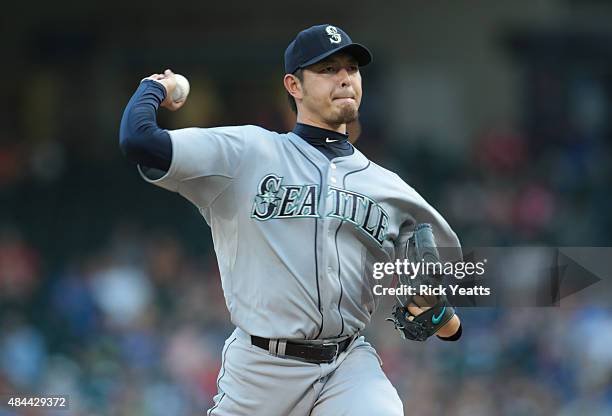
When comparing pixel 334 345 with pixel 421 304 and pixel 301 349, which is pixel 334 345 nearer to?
pixel 301 349

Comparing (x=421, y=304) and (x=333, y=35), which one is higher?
(x=333, y=35)

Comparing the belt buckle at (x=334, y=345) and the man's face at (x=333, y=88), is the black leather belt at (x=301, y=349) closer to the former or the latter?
the belt buckle at (x=334, y=345)

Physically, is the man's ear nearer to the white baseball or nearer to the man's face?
the man's face

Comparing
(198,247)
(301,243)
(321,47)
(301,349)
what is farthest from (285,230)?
(198,247)

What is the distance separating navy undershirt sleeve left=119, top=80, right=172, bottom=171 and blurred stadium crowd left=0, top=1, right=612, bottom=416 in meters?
0.98

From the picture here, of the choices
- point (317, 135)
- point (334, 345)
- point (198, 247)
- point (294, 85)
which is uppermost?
point (294, 85)

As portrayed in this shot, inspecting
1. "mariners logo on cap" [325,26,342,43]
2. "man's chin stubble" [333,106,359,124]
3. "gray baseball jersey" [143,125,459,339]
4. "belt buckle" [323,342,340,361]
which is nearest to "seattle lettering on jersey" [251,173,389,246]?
"gray baseball jersey" [143,125,459,339]

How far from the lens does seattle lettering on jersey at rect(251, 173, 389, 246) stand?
3.28 meters

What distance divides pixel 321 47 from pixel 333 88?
0.13m

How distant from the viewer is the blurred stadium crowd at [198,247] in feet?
24.4

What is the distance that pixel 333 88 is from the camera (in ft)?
11.2

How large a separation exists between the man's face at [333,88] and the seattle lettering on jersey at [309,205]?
0.24 m

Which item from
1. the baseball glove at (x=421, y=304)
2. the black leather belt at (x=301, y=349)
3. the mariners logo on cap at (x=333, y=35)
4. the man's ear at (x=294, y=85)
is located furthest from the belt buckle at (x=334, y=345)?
the mariners logo on cap at (x=333, y=35)

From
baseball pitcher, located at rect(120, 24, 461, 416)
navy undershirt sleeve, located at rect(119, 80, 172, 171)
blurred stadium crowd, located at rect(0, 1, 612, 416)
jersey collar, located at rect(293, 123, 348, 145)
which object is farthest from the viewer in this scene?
blurred stadium crowd, located at rect(0, 1, 612, 416)
